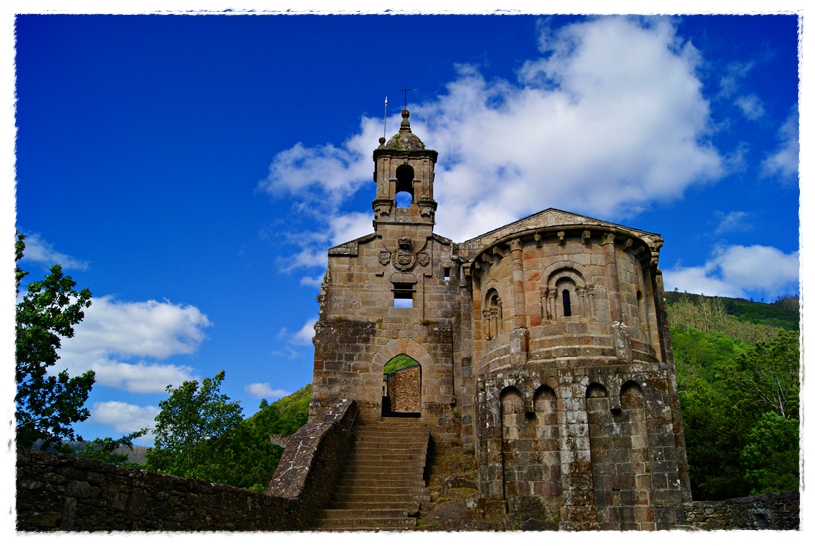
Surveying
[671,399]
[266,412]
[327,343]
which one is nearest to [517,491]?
[671,399]

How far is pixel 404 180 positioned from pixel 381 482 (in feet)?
40.7

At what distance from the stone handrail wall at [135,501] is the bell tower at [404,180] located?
1137 cm

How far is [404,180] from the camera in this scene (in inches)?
937

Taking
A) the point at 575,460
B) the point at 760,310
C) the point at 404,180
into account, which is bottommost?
the point at 575,460

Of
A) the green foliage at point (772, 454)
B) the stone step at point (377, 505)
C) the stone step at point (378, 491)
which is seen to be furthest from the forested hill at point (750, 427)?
the stone step at point (377, 505)

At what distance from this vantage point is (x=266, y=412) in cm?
4016

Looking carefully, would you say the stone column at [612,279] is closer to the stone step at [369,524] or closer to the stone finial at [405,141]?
the stone step at [369,524]

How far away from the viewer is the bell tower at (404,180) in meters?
22.0

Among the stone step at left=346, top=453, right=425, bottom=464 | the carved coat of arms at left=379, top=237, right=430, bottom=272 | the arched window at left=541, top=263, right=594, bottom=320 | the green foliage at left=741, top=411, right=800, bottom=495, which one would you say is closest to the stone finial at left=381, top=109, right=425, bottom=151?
Result: the carved coat of arms at left=379, top=237, right=430, bottom=272

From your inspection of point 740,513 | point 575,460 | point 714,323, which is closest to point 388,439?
point 575,460

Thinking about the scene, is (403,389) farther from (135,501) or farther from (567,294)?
(135,501)

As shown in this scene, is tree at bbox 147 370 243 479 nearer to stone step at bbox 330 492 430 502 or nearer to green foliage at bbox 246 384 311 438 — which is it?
green foliage at bbox 246 384 311 438

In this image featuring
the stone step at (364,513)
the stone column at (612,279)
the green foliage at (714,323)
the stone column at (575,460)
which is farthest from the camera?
the green foliage at (714,323)

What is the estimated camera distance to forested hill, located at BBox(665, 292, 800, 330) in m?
93.7
